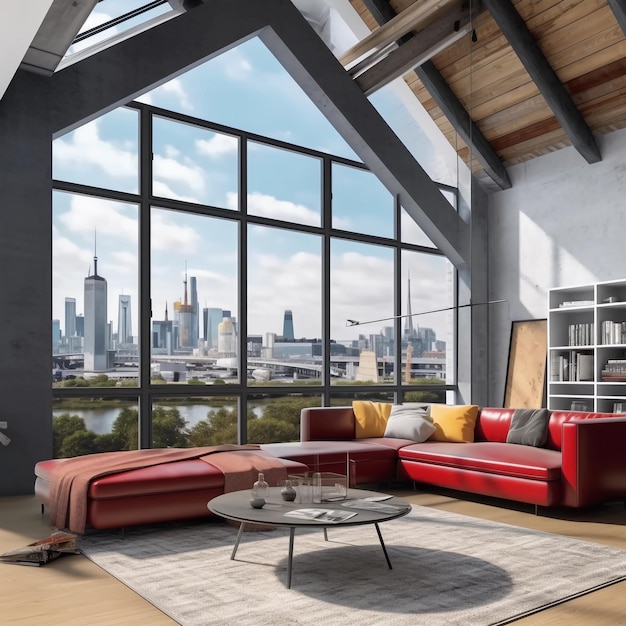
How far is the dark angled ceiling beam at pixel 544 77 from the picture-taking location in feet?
23.8

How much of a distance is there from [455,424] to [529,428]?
2.49ft

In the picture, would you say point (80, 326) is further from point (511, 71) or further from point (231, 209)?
point (511, 71)

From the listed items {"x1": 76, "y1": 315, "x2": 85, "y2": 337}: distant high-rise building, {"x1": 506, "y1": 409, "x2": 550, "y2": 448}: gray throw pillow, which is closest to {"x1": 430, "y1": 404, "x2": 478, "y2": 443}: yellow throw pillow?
{"x1": 506, "y1": 409, "x2": 550, "y2": 448}: gray throw pillow

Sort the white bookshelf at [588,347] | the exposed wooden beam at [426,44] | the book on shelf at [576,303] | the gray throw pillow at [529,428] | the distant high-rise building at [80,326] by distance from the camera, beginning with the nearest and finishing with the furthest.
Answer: the gray throw pillow at [529,428]
the distant high-rise building at [80,326]
the white bookshelf at [588,347]
the book on shelf at [576,303]
the exposed wooden beam at [426,44]

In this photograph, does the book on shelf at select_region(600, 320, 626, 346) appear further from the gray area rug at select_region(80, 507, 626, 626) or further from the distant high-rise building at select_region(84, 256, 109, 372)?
the distant high-rise building at select_region(84, 256, 109, 372)

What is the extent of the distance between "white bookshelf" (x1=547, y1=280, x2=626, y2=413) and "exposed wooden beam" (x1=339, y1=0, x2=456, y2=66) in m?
3.23

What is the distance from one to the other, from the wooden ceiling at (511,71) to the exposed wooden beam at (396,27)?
0.04 feet

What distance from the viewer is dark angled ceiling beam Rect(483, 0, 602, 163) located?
23.8 ft

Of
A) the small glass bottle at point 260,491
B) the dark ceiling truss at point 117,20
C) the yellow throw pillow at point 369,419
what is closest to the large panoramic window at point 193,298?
the yellow throw pillow at point 369,419

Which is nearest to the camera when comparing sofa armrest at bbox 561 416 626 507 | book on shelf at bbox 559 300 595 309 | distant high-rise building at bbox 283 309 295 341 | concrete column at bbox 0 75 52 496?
sofa armrest at bbox 561 416 626 507

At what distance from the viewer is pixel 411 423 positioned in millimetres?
6699

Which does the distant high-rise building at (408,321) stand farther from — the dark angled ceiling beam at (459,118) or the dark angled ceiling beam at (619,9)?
the dark angled ceiling beam at (619,9)

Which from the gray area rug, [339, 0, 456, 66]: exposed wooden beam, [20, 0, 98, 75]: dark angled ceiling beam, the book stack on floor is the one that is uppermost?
[339, 0, 456, 66]: exposed wooden beam

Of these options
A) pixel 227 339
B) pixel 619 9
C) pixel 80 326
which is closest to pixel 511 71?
pixel 619 9
